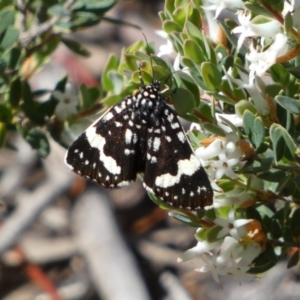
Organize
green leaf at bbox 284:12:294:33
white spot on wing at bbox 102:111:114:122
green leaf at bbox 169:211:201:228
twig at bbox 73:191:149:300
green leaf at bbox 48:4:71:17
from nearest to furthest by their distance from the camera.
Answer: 1. green leaf at bbox 284:12:294:33
2. green leaf at bbox 169:211:201:228
3. white spot on wing at bbox 102:111:114:122
4. green leaf at bbox 48:4:71:17
5. twig at bbox 73:191:149:300

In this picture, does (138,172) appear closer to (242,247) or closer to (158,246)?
(242,247)

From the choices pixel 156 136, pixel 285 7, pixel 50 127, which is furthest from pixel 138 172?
pixel 285 7

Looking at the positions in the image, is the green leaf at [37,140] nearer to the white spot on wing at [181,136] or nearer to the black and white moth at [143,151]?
the black and white moth at [143,151]

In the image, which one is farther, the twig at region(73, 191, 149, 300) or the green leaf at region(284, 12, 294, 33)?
the twig at region(73, 191, 149, 300)

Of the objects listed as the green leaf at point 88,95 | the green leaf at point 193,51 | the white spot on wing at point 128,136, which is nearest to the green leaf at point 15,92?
the green leaf at point 88,95

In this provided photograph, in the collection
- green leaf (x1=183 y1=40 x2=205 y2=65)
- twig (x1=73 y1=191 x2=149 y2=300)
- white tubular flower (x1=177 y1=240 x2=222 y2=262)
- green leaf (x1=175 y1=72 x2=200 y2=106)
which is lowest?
twig (x1=73 y1=191 x2=149 y2=300)

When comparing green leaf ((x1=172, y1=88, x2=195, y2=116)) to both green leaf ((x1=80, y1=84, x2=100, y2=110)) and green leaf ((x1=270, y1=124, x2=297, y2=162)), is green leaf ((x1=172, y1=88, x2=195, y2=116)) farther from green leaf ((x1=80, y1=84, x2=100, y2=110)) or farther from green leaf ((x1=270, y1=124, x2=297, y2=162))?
green leaf ((x1=80, y1=84, x2=100, y2=110))

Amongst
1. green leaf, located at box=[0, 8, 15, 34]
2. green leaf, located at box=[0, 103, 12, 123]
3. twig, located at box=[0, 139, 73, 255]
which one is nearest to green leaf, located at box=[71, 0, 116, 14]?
green leaf, located at box=[0, 8, 15, 34]
